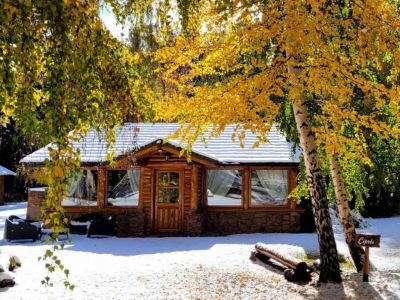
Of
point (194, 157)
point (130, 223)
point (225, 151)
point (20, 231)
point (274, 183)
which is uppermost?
point (225, 151)

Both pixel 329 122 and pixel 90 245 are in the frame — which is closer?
pixel 329 122

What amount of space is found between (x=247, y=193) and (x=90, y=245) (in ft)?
20.3

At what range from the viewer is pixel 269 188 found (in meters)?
17.7

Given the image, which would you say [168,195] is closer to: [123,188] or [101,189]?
[123,188]

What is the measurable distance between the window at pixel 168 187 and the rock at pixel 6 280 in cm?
845

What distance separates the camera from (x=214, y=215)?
687 inches

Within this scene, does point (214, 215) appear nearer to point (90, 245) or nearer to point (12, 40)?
point (90, 245)

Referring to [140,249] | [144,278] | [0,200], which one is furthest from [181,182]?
[0,200]

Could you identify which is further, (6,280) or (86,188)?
(86,188)

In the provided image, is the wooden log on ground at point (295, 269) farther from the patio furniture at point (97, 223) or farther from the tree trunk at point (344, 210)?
the patio furniture at point (97, 223)

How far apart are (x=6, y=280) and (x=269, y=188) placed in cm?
1076

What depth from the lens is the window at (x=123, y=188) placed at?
17594 mm

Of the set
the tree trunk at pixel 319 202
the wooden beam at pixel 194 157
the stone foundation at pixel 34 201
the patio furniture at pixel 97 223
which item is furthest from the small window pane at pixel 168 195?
the tree trunk at pixel 319 202

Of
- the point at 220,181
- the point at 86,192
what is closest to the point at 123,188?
the point at 86,192
